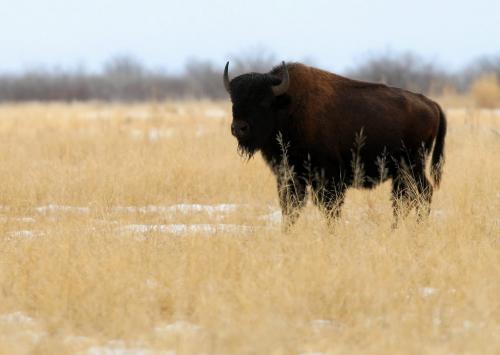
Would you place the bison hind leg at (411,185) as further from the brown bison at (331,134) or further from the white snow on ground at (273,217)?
the white snow on ground at (273,217)

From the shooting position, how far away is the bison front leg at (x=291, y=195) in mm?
7967

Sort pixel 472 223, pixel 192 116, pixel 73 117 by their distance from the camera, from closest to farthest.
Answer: pixel 472 223 → pixel 192 116 → pixel 73 117

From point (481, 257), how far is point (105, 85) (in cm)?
5952

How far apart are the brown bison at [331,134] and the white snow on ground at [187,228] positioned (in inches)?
23.1

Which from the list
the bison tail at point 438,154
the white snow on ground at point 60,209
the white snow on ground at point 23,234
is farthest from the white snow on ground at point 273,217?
the white snow on ground at point 23,234

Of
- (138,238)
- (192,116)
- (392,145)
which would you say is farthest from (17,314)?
(192,116)

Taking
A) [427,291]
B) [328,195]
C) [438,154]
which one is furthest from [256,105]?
[427,291]

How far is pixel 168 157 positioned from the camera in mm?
11984

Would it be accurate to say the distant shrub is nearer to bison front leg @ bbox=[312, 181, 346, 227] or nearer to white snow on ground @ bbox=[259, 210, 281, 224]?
white snow on ground @ bbox=[259, 210, 281, 224]

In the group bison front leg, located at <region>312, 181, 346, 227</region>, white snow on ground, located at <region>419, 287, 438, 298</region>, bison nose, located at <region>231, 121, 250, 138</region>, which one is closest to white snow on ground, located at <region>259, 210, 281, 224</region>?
bison front leg, located at <region>312, 181, 346, 227</region>

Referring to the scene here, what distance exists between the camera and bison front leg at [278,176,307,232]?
7.97m

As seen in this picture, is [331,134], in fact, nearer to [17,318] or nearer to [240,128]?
[240,128]

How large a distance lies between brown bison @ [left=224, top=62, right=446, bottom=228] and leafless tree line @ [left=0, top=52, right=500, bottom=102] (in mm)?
34231

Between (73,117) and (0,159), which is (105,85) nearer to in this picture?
(73,117)
